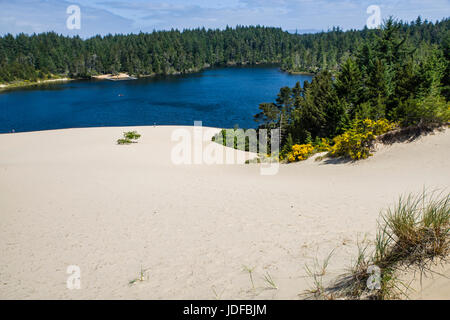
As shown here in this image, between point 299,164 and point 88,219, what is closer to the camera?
point 88,219

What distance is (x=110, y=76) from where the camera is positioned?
133 metres

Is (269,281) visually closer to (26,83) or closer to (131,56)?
(26,83)

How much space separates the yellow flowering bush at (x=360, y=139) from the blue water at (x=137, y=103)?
38077 mm

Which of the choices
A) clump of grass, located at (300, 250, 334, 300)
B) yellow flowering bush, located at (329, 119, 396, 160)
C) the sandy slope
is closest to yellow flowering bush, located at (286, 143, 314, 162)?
the sandy slope

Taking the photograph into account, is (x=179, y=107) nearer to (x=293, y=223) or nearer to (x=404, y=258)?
(x=293, y=223)

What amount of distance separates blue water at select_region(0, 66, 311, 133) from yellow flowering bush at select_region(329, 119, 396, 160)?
38077 mm

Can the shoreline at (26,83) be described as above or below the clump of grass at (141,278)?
above

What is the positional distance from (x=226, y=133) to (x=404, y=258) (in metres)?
33.6

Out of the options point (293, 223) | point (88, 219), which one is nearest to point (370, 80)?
point (293, 223)

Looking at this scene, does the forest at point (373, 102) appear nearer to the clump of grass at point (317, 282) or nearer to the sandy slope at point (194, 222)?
the sandy slope at point (194, 222)

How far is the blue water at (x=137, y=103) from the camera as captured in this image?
203 ft

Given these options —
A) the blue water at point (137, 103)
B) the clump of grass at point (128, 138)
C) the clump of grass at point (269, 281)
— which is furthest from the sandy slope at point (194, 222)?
the blue water at point (137, 103)

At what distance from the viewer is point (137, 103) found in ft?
259

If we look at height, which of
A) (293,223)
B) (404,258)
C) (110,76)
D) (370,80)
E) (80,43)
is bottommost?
(293,223)
